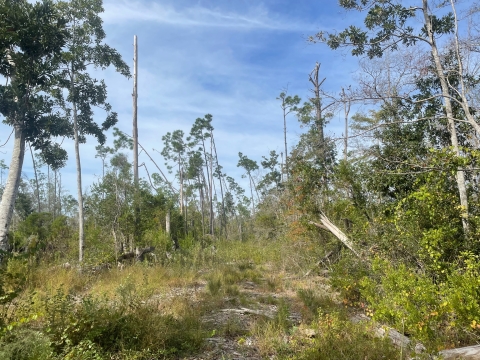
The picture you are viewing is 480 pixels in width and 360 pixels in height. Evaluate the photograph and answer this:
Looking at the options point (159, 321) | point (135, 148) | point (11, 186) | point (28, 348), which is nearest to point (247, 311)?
point (159, 321)

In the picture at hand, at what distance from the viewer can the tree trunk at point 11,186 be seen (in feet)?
17.8

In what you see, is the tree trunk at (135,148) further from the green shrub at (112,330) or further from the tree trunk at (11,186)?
the green shrub at (112,330)

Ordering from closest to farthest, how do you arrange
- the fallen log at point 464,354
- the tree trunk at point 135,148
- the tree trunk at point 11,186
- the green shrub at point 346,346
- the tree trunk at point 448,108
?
the fallen log at point 464,354
the green shrub at point 346,346
the tree trunk at point 11,186
the tree trunk at point 448,108
the tree trunk at point 135,148

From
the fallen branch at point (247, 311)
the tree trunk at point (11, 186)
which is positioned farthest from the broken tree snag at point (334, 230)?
the tree trunk at point (11, 186)

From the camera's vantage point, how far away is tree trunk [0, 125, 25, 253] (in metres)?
5.42

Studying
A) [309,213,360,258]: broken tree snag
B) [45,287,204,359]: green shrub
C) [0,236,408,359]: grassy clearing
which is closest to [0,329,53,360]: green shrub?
[0,236,408,359]: grassy clearing

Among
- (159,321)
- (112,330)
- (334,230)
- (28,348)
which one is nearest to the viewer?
(28,348)

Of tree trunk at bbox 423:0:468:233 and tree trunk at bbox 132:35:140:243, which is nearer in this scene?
tree trunk at bbox 423:0:468:233

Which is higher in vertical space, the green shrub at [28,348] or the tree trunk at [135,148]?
the tree trunk at [135,148]

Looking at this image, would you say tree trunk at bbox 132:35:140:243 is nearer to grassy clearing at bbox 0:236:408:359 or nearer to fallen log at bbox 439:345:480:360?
grassy clearing at bbox 0:236:408:359

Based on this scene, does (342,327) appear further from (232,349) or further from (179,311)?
(179,311)

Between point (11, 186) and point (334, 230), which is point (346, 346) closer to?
point (334, 230)

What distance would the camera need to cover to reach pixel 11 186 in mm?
5660

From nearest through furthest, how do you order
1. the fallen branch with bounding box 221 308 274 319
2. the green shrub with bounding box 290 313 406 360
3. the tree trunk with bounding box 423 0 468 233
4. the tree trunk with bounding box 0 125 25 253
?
the green shrub with bounding box 290 313 406 360, the tree trunk with bounding box 0 125 25 253, the tree trunk with bounding box 423 0 468 233, the fallen branch with bounding box 221 308 274 319
